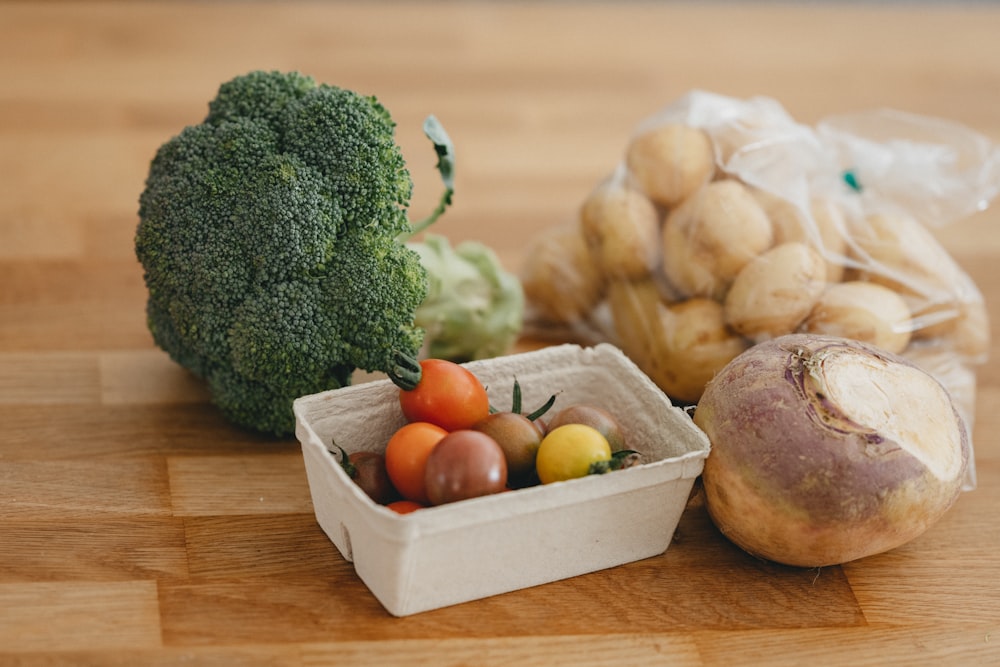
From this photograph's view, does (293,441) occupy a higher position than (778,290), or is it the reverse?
(778,290)

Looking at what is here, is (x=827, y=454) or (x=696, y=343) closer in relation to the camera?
(x=827, y=454)

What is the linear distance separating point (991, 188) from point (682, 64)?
128cm

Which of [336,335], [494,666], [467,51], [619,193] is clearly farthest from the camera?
[467,51]

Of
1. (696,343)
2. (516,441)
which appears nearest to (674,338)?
(696,343)

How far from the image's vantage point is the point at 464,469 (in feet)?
3.83

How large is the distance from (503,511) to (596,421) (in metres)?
0.18

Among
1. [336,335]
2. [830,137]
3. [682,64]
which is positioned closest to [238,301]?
[336,335]

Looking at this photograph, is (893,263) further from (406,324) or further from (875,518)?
(406,324)

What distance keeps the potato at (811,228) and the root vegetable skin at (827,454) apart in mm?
235

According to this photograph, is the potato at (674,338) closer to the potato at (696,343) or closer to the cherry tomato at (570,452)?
the potato at (696,343)

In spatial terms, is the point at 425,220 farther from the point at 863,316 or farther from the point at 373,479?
the point at 863,316

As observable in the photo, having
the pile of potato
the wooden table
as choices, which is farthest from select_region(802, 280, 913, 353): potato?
the wooden table

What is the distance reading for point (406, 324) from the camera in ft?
4.67

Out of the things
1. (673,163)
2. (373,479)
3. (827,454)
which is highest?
(673,163)
